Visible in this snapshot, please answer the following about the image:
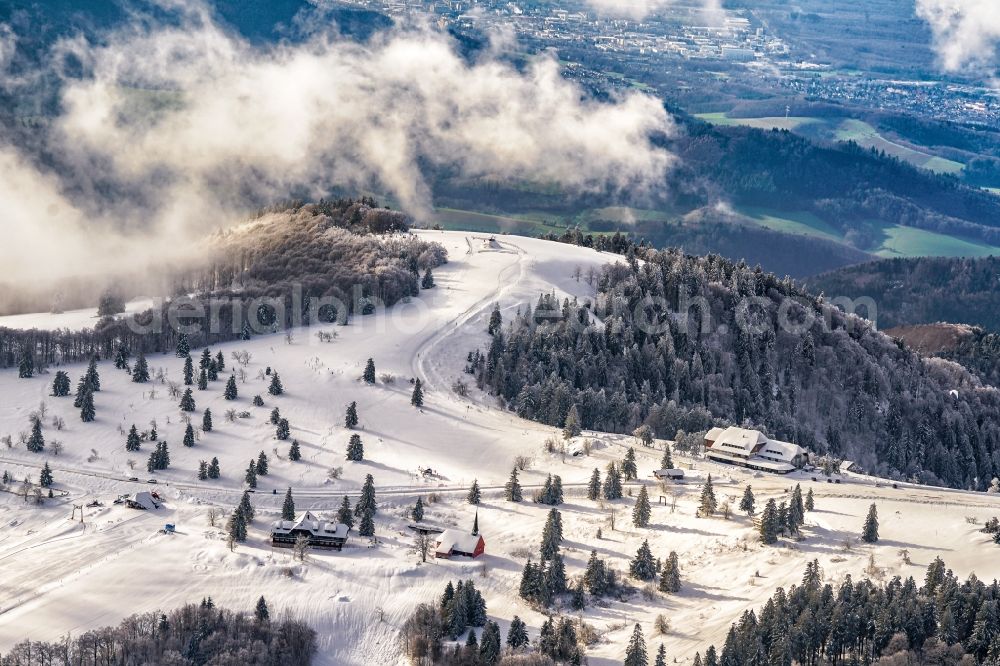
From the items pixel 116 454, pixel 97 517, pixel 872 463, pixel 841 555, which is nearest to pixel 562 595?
pixel 841 555

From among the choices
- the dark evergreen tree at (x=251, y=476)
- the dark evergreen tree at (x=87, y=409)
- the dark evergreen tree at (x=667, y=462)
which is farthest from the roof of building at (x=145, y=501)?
the dark evergreen tree at (x=667, y=462)

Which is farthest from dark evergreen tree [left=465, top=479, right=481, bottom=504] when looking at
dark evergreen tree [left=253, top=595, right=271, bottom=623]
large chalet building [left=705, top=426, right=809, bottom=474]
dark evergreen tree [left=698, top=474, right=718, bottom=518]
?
dark evergreen tree [left=253, top=595, right=271, bottom=623]

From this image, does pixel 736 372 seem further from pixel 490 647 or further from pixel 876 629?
pixel 490 647

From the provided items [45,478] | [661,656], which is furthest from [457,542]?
[45,478]

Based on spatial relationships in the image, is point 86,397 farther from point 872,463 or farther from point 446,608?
point 872,463

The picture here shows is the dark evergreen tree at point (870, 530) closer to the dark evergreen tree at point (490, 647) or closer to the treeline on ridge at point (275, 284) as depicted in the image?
the dark evergreen tree at point (490, 647)

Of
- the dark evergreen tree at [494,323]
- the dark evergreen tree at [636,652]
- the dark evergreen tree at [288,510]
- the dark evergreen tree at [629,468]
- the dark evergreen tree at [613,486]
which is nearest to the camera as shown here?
the dark evergreen tree at [636,652]

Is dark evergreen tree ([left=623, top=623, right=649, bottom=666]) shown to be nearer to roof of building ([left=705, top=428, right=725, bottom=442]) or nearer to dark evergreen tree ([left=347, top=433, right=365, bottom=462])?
dark evergreen tree ([left=347, top=433, right=365, bottom=462])
